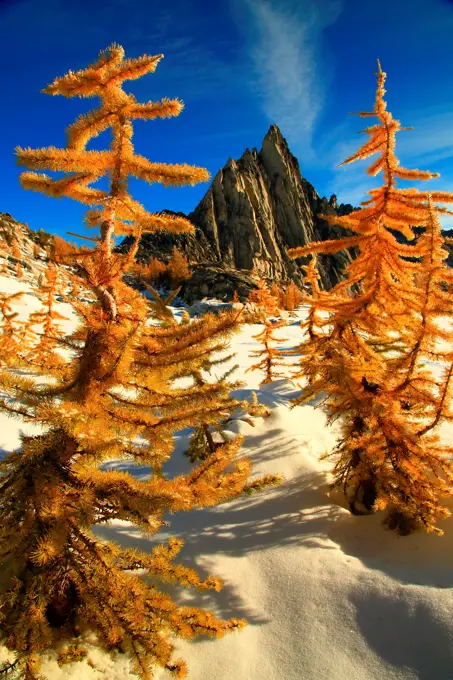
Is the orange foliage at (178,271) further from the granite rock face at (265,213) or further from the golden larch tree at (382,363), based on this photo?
the golden larch tree at (382,363)

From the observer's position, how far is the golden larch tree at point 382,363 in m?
4.22

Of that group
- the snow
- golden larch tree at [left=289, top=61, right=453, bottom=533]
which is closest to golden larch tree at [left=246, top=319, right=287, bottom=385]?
golden larch tree at [left=289, top=61, right=453, bottom=533]

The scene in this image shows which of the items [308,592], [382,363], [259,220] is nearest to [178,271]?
[259,220]

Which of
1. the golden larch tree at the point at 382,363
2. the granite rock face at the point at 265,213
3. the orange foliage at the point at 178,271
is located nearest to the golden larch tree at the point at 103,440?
the golden larch tree at the point at 382,363

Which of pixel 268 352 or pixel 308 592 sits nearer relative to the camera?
pixel 308 592

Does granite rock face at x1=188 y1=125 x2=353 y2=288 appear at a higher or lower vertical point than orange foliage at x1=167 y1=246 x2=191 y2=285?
higher

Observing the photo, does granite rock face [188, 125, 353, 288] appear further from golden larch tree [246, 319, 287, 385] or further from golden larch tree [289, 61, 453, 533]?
golden larch tree [289, 61, 453, 533]

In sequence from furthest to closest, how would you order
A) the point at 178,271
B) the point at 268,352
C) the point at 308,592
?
the point at 178,271 → the point at 268,352 → the point at 308,592

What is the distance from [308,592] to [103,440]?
10.6ft

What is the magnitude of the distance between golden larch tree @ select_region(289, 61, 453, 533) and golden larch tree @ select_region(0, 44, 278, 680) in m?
2.29

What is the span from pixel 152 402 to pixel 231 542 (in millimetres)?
3422

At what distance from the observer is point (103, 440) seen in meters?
2.42

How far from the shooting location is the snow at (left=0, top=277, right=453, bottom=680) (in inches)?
114

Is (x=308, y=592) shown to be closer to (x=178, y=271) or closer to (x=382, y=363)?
(x=382, y=363)
